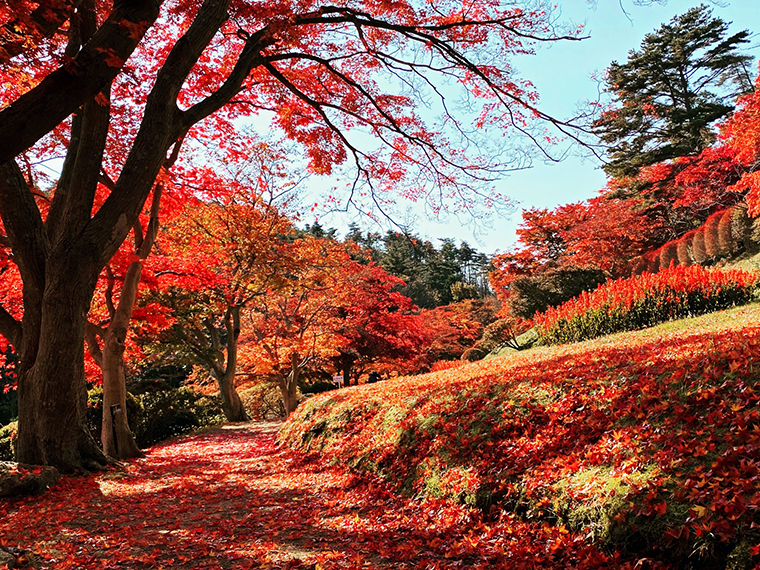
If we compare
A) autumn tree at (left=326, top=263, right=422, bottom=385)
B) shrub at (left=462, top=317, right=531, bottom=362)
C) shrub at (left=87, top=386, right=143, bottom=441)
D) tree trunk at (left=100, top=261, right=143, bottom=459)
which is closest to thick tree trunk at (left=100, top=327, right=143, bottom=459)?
tree trunk at (left=100, top=261, right=143, bottom=459)

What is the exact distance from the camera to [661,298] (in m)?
8.85

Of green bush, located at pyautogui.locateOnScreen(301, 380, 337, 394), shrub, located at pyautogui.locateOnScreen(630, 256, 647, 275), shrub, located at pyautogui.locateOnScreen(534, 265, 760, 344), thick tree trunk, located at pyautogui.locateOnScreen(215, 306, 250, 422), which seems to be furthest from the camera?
green bush, located at pyautogui.locateOnScreen(301, 380, 337, 394)

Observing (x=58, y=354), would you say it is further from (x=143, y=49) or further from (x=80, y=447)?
(x=143, y=49)

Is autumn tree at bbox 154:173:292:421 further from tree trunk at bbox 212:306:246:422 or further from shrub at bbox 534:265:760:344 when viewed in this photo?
shrub at bbox 534:265:760:344

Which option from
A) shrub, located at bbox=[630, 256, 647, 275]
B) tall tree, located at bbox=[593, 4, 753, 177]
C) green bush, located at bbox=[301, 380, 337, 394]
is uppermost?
tall tree, located at bbox=[593, 4, 753, 177]

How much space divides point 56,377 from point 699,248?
18723 millimetres

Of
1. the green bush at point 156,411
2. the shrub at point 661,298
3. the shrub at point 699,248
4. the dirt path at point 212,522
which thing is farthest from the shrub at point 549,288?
the green bush at point 156,411

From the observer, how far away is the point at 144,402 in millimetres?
13750

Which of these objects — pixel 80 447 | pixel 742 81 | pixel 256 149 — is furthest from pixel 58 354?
pixel 742 81

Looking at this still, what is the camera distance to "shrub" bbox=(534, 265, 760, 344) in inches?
342

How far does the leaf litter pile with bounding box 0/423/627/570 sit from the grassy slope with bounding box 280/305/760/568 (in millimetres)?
204

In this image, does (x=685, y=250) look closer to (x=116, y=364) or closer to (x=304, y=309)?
(x=304, y=309)

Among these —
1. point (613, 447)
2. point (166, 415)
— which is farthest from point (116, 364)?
point (613, 447)

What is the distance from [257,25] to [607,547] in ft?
25.7
